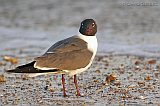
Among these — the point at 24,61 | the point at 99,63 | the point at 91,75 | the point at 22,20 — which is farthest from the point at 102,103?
the point at 22,20

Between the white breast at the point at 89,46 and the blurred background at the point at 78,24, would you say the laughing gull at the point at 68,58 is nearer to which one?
the white breast at the point at 89,46

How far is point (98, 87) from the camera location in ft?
27.2

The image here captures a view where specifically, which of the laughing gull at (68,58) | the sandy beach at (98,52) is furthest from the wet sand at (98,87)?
the laughing gull at (68,58)

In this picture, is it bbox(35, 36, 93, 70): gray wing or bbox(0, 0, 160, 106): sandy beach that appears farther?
bbox(0, 0, 160, 106): sandy beach

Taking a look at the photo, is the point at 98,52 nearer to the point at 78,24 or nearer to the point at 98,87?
the point at 98,87

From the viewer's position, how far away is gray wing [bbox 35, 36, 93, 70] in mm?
7536

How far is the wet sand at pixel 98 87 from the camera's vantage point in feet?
24.2

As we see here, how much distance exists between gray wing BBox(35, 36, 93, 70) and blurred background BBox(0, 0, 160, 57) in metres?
3.65

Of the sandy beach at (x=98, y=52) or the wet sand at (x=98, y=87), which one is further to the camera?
the sandy beach at (x=98, y=52)

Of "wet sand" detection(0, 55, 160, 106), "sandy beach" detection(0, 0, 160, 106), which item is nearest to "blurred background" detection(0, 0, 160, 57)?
"sandy beach" detection(0, 0, 160, 106)

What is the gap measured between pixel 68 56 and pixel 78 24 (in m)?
7.85

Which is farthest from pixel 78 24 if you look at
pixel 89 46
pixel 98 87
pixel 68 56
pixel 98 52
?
pixel 68 56

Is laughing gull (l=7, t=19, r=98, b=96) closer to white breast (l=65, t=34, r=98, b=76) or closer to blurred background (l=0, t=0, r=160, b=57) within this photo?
white breast (l=65, t=34, r=98, b=76)

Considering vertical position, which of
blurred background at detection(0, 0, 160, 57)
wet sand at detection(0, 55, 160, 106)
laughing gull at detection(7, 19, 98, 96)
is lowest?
wet sand at detection(0, 55, 160, 106)
